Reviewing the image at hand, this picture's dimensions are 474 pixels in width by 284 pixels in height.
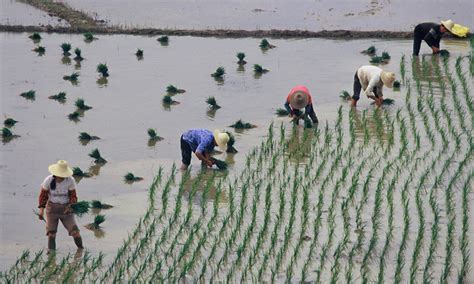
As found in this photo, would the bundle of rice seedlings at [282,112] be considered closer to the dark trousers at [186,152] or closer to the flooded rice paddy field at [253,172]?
the flooded rice paddy field at [253,172]

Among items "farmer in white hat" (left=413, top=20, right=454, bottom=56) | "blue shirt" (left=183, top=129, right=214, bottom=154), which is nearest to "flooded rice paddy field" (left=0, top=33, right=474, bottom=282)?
"blue shirt" (left=183, top=129, right=214, bottom=154)

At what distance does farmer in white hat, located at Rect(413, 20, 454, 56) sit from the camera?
18.1m

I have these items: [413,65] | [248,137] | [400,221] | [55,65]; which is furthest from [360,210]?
[55,65]

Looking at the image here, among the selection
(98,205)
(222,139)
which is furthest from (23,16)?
(98,205)

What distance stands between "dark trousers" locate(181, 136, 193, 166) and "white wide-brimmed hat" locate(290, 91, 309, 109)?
1.97 metres

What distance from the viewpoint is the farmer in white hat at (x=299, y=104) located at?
14414mm

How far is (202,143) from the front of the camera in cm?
1265

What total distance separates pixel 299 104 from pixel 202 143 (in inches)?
85.0

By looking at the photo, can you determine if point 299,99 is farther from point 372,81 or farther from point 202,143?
point 202,143

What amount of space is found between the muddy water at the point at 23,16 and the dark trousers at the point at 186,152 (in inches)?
359

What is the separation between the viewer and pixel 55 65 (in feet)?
61.4

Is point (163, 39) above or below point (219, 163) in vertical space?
above

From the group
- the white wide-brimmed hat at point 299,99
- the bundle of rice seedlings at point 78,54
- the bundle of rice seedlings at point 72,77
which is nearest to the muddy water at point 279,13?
the bundle of rice seedlings at point 78,54

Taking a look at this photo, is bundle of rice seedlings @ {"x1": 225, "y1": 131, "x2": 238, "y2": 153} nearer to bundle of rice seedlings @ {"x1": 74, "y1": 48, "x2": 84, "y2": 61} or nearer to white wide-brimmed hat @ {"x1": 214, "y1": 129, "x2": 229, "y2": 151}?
white wide-brimmed hat @ {"x1": 214, "y1": 129, "x2": 229, "y2": 151}
